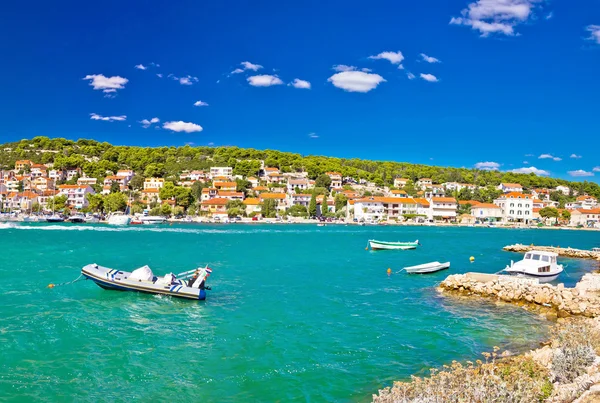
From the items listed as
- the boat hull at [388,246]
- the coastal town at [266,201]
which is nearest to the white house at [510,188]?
the coastal town at [266,201]

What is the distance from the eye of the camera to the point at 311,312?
659 inches

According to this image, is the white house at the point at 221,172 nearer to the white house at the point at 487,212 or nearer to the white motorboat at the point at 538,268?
the white house at the point at 487,212

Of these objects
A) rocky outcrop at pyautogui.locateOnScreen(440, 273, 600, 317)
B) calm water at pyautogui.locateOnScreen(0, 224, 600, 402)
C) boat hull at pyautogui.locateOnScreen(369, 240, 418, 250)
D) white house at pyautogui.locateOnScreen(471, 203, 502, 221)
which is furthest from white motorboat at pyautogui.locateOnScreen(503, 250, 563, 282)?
white house at pyautogui.locateOnScreen(471, 203, 502, 221)

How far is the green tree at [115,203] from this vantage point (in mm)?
99812

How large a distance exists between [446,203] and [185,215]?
205 ft

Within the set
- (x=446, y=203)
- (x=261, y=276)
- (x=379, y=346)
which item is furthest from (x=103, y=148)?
(x=379, y=346)

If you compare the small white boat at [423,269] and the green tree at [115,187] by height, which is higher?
the green tree at [115,187]

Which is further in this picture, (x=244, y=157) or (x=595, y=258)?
(x=244, y=157)

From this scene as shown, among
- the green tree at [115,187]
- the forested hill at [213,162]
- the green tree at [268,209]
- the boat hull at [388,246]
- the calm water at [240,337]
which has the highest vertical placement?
the forested hill at [213,162]

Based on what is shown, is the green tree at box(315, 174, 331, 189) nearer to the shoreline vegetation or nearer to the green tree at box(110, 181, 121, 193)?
the green tree at box(110, 181, 121, 193)

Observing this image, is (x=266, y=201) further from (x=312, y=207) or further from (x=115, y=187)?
(x=115, y=187)

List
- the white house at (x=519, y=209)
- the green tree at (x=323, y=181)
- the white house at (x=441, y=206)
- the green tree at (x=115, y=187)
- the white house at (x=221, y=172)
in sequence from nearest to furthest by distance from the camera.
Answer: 1. the white house at (x=441, y=206)
2. the white house at (x=519, y=209)
3. the green tree at (x=115, y=187)
4. the green tree at (x=323, y=181)
5. the white house at (x=221, y=172)

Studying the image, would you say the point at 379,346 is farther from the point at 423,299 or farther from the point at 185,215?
the point at 185,215

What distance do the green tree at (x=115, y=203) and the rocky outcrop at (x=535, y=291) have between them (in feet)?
303
